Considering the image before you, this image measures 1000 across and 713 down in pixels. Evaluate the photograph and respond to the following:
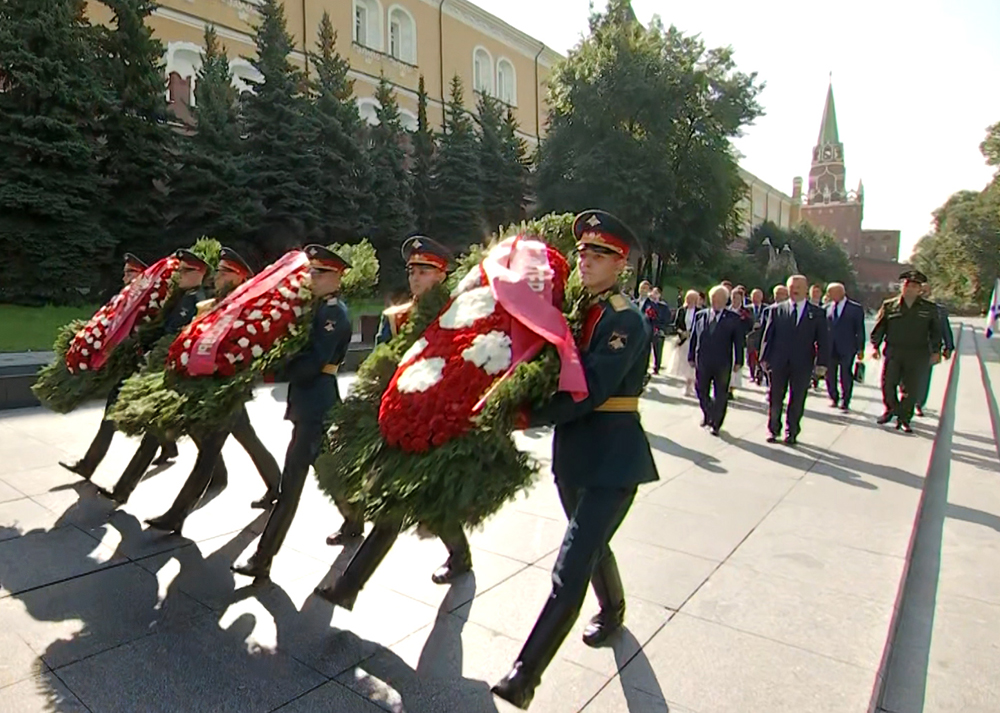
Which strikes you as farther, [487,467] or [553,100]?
[553,100]

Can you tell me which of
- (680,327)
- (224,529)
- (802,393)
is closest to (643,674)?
→ (224,529)

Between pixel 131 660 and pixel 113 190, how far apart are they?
16.3 meters

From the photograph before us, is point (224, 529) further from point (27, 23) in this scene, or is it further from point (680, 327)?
point (27, 23)

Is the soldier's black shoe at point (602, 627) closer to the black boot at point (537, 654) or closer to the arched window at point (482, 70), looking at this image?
the black boot at point (537, 654)

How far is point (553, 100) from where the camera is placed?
3098cm

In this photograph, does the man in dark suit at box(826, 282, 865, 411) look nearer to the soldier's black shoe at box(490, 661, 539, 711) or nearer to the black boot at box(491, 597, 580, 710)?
the black boot at box(491, 597, 580, 710)

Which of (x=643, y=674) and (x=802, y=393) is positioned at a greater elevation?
(x=802, y=393)

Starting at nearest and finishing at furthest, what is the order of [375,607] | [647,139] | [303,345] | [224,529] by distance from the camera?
[375,607] < [303,345] < [224,529] < [647,139]

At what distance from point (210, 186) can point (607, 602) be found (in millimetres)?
16696

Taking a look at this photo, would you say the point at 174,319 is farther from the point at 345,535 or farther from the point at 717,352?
the point at 717,352

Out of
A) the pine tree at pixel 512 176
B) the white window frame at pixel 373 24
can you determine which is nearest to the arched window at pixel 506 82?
the pine tree at pixel 512 176

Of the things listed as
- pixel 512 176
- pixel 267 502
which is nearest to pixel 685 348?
pixel 267 502

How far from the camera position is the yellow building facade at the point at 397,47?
21.7 m

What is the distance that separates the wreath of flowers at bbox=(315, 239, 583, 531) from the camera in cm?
238
